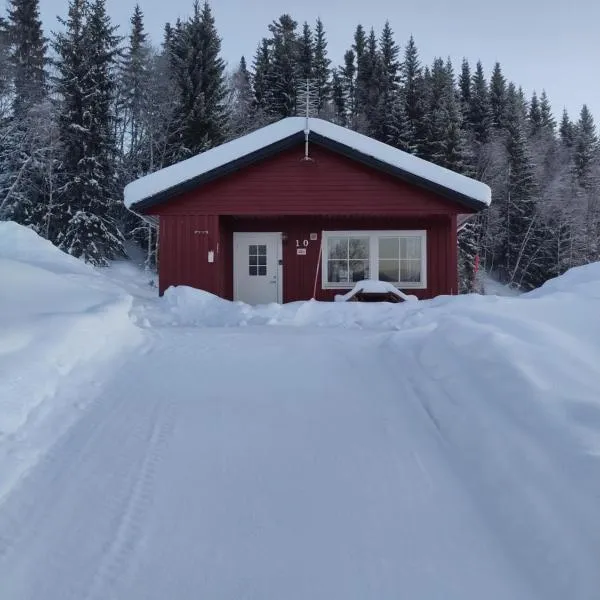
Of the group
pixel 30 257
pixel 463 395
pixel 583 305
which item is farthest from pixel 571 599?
pixel 30 257

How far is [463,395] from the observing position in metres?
4.59

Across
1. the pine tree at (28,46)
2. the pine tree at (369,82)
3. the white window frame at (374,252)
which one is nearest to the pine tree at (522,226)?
the pine tree at (369,82)

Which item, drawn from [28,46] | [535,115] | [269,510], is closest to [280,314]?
[269,510]

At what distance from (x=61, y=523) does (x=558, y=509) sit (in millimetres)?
2603

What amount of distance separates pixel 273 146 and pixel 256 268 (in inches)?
125

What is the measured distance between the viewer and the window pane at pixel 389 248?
13914mm

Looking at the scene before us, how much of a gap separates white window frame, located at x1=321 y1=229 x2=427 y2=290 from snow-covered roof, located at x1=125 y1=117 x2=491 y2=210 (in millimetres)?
1738

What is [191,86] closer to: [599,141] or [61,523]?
[61,523]

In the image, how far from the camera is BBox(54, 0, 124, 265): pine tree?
26.4 metres

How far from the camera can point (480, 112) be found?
46.2m

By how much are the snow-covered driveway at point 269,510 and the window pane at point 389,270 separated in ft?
29.7

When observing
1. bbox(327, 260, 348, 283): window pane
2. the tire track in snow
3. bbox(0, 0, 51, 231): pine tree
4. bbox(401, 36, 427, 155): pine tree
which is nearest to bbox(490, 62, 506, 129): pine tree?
bbox(401, 36, 427, 155): pine tree

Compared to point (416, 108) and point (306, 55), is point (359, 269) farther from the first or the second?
point (306, 55)

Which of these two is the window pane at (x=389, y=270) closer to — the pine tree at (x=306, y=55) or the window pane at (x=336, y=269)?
the window pane at (x=336, y=269)
